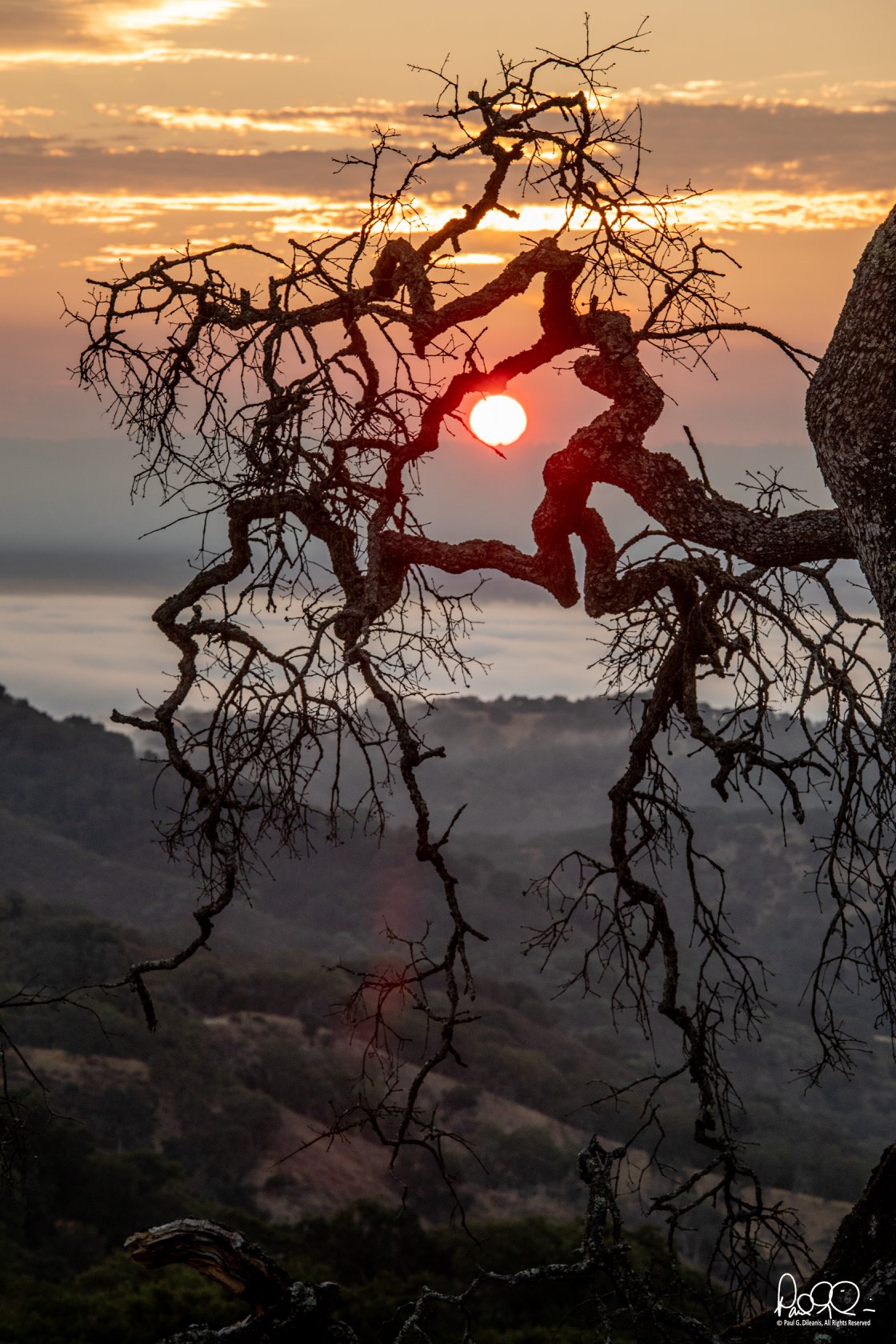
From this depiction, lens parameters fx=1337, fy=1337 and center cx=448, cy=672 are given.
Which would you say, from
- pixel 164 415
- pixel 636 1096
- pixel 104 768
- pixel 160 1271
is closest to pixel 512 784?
pixel 104 768

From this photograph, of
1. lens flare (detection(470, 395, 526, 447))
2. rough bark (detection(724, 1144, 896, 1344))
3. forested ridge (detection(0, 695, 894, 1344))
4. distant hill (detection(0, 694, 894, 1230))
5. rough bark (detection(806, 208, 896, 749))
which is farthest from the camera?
distant hill (detection(0, 694, 894, 1230))

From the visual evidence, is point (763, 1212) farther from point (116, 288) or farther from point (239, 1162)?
point (239, 1162)

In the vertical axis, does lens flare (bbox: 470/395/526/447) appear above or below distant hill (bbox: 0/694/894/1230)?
above

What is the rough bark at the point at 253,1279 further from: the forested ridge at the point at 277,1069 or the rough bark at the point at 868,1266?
the rough bark at the point at 868,1266

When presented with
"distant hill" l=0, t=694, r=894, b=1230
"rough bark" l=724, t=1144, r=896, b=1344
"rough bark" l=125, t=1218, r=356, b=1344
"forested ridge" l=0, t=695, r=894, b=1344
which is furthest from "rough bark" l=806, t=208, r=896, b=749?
"distant hill" l=0, t=694, r=894, b=1230

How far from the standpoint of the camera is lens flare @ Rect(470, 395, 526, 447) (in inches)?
277

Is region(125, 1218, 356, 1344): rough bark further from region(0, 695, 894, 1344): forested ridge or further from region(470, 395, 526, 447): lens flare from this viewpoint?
region(470, 395, 526, 447): lens flare

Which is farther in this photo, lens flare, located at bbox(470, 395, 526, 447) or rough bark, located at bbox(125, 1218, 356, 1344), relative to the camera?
lens flare, located at bbox(470, 395, 526, 447)

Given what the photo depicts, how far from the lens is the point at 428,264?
6.88 m

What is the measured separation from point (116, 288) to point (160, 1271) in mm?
17843

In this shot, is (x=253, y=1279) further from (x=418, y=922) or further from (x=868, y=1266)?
(x=418, y=922)

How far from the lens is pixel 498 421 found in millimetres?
7156

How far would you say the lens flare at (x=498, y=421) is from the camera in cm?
704

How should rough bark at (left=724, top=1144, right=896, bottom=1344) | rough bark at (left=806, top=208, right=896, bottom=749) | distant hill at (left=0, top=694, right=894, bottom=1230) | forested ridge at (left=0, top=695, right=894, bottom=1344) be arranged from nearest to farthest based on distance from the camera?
rough bark at (left=724, top=1144, right=896, bottom=1344), rough bark at (left=806, top=208, right=896, bottom=749), forested ridge at (left=0, top=695, right=894, bottom=1344), distant hill at (left=0, top=694, right=894, bottom=1230)
